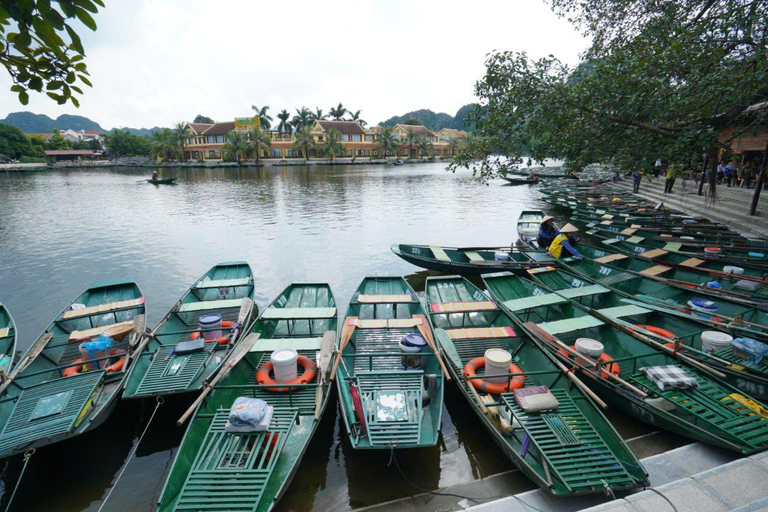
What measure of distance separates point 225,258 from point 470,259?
1265cm

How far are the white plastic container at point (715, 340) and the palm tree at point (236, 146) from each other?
75.9m

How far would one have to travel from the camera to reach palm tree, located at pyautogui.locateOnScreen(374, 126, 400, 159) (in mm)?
85562

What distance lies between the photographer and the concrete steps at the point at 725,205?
1725 centimetres

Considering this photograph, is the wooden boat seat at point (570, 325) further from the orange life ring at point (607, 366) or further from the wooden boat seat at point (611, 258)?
the wooden boat seat at point (611, 258)

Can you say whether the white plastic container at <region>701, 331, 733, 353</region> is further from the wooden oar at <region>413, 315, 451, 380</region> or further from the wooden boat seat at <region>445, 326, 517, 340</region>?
the wooden oar at <region>413, 315, 451, 380</region>

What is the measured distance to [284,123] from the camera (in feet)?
281

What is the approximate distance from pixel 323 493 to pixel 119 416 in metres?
5.13

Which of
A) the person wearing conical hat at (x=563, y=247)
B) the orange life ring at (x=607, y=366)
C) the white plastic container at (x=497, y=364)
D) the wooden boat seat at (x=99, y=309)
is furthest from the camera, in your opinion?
the person wearing conical hat at (x=563, y=247)

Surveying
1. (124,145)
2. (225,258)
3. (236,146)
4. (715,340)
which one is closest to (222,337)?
(225,258)

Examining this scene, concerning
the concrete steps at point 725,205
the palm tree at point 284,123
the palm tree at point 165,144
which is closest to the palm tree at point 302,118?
the palm tree at point 284,123

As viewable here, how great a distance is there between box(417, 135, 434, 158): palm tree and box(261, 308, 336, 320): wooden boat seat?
8957cm

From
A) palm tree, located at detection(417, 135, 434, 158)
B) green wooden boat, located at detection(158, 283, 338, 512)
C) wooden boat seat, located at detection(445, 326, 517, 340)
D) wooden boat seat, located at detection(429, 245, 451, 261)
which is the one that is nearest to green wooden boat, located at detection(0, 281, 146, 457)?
green wooden boat, located at detection(158, 283, 338, 512)

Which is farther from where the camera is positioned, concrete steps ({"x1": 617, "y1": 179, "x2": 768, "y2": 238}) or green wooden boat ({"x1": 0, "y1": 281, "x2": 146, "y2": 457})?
concrete steps ({"x1": 617, "y1": 179, "x2": 768, "y2": 238})

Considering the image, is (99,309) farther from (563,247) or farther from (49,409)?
(563,247)
